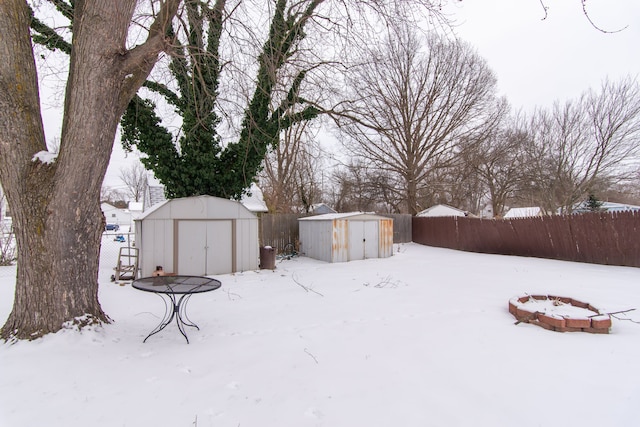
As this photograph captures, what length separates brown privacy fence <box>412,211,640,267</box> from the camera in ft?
29.1

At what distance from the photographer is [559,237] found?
34.4 ft

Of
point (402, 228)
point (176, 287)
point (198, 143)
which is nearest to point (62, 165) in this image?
point (176, 287)

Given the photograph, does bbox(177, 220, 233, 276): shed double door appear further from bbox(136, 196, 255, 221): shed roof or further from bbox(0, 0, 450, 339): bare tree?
bbox(0, 0, 450, 339): bare tree

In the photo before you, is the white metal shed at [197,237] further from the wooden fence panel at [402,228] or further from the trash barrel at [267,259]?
the wooden fence panel at [402,228]

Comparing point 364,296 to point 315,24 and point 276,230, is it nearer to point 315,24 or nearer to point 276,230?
point 315,24

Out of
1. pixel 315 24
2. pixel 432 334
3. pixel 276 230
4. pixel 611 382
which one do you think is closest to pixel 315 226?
pixel 276 230

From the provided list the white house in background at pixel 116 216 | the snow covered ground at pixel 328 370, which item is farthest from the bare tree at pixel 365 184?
the white house in background at pixel 116 216

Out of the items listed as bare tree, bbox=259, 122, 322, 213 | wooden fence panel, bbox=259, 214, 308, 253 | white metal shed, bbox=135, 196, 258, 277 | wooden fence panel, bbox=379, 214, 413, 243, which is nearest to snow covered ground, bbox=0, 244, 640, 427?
white metal shed, bbox=135, 196, 258, 277

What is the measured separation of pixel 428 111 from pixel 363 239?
11.9m

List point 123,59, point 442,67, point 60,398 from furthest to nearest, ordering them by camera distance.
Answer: point 442,67
point 123,59
point 60,398

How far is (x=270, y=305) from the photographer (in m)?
5.36

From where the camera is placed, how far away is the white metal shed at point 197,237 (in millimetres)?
8156

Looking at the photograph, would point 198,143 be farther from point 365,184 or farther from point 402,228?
point 365,184

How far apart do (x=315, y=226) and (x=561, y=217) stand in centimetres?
818
